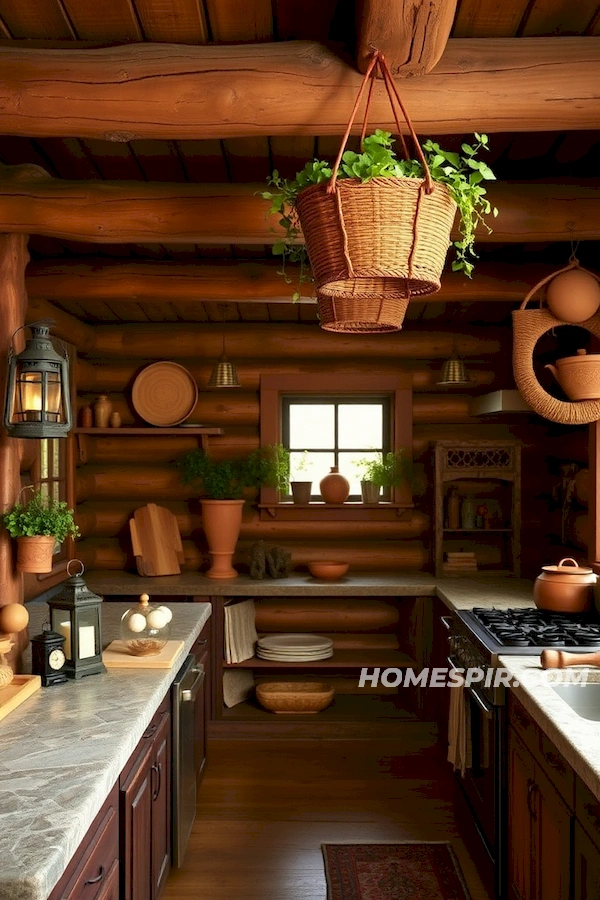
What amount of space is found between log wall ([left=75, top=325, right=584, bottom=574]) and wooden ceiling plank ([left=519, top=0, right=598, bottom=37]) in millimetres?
3329

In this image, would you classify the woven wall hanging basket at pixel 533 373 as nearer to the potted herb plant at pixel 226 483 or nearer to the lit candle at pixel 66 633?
the lit candle at pixel 66 633

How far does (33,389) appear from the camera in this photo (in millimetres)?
3125

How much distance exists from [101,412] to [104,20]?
3.46 m

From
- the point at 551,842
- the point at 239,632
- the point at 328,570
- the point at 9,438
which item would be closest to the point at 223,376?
the point at 328,570

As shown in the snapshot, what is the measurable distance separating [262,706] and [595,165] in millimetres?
3716

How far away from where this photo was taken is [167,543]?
18.5 ft

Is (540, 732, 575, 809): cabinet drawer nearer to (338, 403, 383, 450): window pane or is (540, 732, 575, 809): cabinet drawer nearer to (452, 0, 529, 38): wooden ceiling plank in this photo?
(452, 0, 529, 38): wooden ceiling plank

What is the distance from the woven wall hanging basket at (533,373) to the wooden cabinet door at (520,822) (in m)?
1.38

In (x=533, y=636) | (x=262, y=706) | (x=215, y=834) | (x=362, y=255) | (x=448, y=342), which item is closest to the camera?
(x=362, y=255)

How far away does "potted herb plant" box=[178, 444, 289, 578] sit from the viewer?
5414mm

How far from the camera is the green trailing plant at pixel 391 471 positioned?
5.60 meters

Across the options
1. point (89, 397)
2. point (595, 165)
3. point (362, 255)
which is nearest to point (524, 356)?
point (595, 165)

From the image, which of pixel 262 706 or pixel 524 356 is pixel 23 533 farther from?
pixel 262 706

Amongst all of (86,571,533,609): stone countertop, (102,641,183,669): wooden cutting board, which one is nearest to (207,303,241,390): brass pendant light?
(86,571,533,609): stone countertop
